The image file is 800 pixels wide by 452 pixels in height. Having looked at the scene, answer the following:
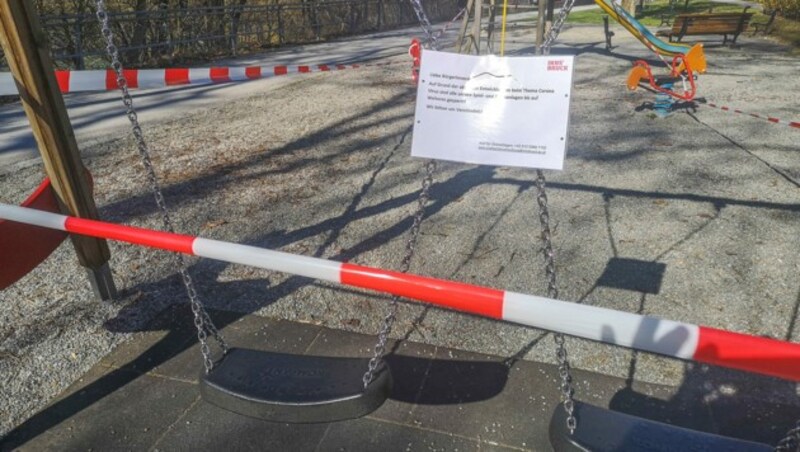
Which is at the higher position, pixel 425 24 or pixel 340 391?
pixel 425 24

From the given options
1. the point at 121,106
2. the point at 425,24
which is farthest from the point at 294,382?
the point at 121,106

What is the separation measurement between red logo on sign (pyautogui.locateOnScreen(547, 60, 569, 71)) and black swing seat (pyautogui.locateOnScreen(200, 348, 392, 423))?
1.50m

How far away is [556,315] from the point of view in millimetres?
1735

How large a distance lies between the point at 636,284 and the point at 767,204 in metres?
2.28

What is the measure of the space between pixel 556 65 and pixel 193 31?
1622cm

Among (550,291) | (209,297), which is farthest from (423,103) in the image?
(209,297)

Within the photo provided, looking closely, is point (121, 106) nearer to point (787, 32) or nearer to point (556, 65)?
point (556, 65)

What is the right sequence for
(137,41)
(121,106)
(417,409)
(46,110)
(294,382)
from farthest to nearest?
(137,41) → (121,106) → (46,110) → (417,409) → (294,382)

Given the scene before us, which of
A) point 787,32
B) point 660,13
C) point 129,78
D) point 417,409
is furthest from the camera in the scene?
point 660,13

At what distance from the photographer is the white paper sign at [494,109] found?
2090 mm

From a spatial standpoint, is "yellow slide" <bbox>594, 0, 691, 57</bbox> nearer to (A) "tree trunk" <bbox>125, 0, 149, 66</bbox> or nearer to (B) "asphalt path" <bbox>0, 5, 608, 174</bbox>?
(B) "asphalt path" <bbox>0, 5, 608, 174</bbox>

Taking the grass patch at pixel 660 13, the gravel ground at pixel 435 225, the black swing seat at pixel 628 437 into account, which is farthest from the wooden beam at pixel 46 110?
the grass patch at pixel 660 13

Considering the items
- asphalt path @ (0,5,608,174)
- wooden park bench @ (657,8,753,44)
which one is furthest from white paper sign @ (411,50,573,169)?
wooden park bench @ (657,8,753,44)

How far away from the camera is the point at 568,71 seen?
81.4 inches
